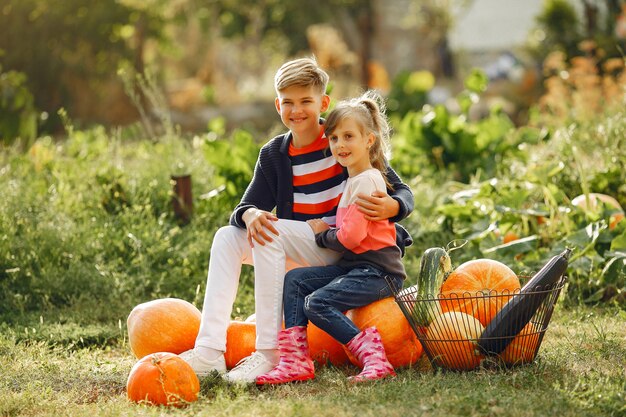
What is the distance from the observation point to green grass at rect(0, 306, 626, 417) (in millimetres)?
2953

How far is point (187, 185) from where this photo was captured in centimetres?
589

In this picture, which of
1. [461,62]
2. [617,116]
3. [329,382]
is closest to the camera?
[329,382]

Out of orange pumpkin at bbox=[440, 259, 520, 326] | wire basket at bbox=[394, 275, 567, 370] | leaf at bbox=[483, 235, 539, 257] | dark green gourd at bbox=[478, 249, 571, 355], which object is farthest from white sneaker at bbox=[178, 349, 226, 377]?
leaf at bbox=[483, 235, 539, 257]

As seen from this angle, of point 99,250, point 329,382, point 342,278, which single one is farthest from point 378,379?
point 99,250

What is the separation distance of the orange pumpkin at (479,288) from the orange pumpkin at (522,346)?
175 millimetres

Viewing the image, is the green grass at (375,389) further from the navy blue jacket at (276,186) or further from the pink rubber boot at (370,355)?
the navy blue jacket at (276,186)

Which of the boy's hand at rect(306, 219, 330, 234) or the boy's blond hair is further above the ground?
the boy's blond hair

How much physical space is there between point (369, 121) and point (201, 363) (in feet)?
3.94

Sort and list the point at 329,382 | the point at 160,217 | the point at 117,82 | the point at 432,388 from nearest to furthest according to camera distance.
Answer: the point at 432,388, the point at 329,382, the point at 160,217, the point at 117,82

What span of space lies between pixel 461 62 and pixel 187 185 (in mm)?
17557

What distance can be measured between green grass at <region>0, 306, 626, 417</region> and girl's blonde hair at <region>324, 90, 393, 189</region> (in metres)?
0.87

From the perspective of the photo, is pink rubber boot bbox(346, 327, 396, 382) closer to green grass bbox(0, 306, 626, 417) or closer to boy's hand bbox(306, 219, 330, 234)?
green grass bbox(0, 306, 626, 417)

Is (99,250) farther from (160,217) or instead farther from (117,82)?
(117,82)

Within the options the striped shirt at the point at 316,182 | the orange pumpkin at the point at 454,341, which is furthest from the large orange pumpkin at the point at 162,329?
the orange pumpkin at the point at 454,341
